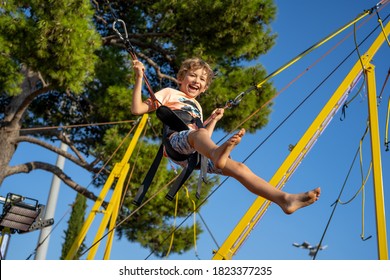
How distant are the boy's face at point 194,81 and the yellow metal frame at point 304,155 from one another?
85 cm

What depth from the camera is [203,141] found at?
2.62m

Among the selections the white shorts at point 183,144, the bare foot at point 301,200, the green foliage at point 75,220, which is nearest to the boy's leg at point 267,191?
the bare foot at point 301,200

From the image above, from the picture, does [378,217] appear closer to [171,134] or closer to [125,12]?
[171,134]

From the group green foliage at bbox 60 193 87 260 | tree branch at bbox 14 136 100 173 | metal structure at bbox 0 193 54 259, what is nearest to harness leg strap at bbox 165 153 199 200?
metal structure at bbox 0 193 54 259

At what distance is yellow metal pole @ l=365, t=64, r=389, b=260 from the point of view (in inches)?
127

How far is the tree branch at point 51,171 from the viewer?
956 cm

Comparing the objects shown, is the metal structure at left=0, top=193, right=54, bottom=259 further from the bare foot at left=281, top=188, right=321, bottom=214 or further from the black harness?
the bare foot at left=281, top=188, right=321, bottom=214

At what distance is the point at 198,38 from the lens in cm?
1005

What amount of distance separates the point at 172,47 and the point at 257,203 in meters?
7.56

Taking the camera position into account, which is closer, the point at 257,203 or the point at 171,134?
the point at 171,134

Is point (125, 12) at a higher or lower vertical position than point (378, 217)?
higher

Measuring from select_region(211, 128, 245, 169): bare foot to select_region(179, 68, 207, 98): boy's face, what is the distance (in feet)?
3.21

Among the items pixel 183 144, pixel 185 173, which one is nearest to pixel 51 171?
pixel 185 173
